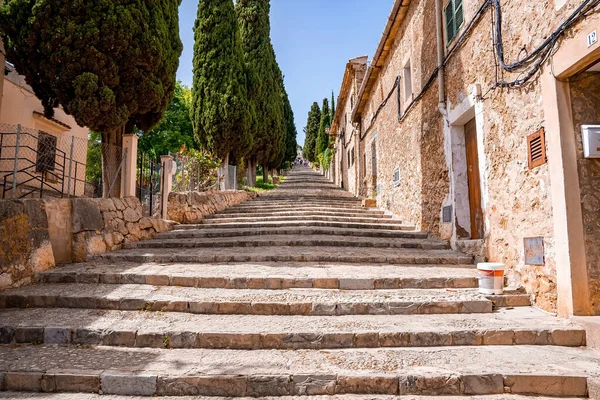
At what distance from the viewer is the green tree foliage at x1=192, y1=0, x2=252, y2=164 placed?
14.0 m

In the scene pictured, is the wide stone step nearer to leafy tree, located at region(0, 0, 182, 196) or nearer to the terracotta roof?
leafy tree, located at region(0, 0, 182, 196)

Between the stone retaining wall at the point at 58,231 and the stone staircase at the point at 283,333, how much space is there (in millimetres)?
336

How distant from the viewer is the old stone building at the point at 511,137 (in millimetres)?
3436

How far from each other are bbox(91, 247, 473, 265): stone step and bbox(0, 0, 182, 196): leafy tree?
2.41m

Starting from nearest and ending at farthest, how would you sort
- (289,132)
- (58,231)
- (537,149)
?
1. (537,149)
2. (58,231)
3. (289,132)

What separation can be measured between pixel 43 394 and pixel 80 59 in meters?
6.03

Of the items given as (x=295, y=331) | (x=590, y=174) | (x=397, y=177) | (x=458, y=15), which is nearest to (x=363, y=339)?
(x=295, y=331)

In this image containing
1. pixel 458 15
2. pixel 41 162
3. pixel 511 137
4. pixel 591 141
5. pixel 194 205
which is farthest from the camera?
pixel 41 162

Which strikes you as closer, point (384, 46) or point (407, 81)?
point (407, 81)

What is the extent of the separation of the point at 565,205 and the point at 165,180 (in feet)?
26.1

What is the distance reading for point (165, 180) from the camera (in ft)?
28.0

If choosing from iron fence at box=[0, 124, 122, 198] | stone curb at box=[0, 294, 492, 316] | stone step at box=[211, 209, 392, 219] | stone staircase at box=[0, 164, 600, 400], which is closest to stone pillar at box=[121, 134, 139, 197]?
iron fence at box=[0, 124, 122, 198]

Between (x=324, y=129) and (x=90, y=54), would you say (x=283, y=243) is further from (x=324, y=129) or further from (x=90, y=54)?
(x=324, y=129)

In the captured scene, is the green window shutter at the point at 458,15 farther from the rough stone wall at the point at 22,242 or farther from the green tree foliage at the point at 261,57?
the green tree foliage at the point at 261,57
